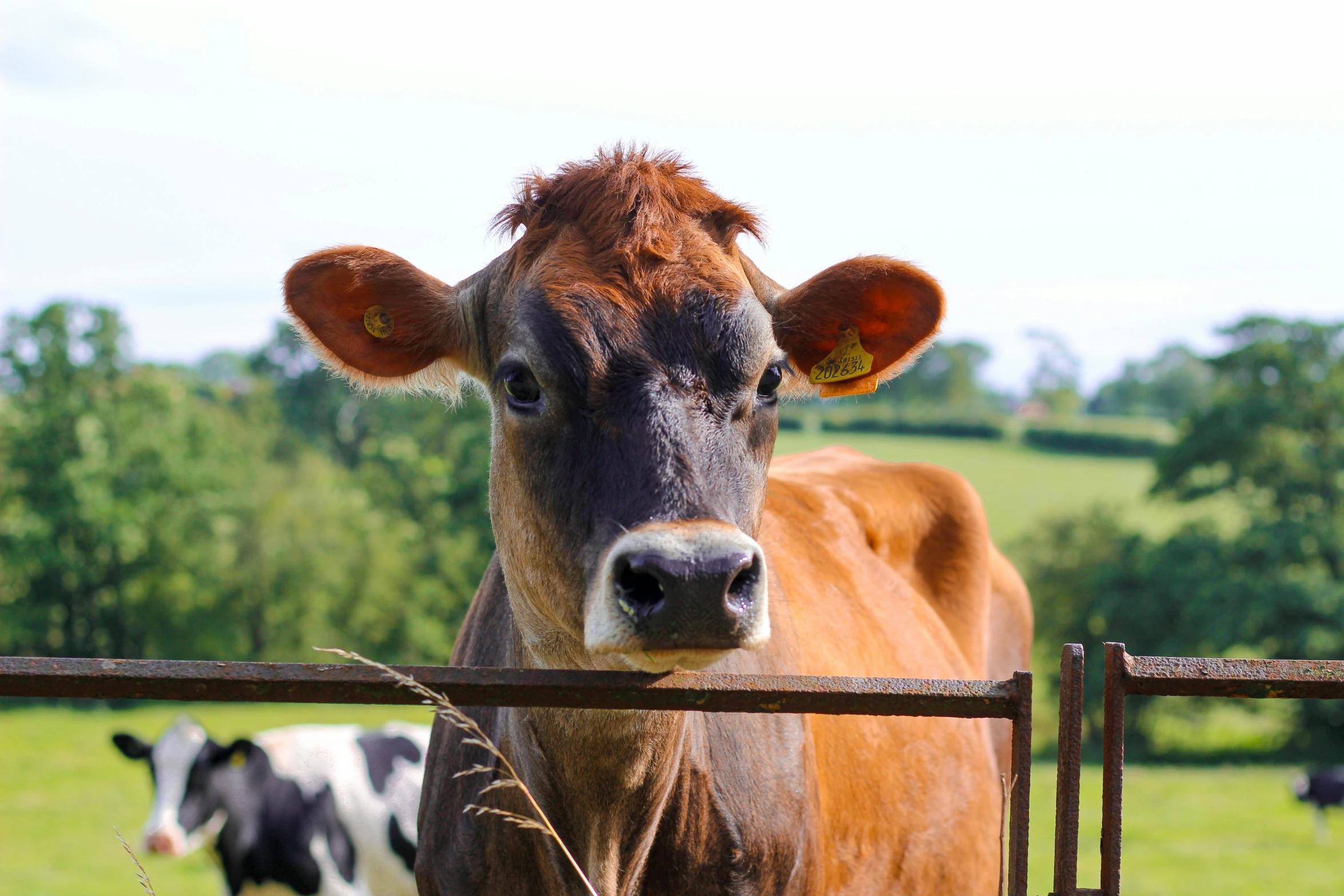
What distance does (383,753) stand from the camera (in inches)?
383

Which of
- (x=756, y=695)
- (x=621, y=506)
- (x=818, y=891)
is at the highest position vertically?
(x=621, y=506)

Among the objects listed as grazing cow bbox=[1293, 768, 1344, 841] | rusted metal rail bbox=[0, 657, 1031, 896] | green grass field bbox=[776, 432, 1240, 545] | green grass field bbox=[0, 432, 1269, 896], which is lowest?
green grass field bbox=[0, 432, 1269, 896]

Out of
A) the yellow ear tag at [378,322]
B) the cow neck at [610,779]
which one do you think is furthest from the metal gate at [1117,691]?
the yellow ear tag at [378,322]

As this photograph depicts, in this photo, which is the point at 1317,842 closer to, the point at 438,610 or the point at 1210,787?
the point at 1210,787

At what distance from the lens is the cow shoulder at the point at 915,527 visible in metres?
4.81

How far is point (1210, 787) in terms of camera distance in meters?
34.3

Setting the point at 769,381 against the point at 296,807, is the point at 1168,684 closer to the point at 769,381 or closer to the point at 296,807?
the point at 769,381

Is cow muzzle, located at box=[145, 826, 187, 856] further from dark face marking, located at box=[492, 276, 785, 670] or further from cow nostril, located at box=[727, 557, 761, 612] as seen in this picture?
cow nostril, located at box=[727, 557, 761, 612]

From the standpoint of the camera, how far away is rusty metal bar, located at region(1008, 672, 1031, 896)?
203 centimetres

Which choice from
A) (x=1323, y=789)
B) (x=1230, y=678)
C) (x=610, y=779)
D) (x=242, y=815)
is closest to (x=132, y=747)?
(x=242, y=815)

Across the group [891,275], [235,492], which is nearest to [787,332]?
[891,275]

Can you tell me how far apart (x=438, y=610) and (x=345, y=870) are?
39.1 metres

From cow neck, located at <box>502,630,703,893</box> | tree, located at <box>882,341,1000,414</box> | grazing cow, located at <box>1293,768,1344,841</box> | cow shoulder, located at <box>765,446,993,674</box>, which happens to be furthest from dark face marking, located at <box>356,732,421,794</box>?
tree, located at <box>882,341,1000,414</box>

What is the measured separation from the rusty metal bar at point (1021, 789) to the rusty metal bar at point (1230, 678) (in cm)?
17
